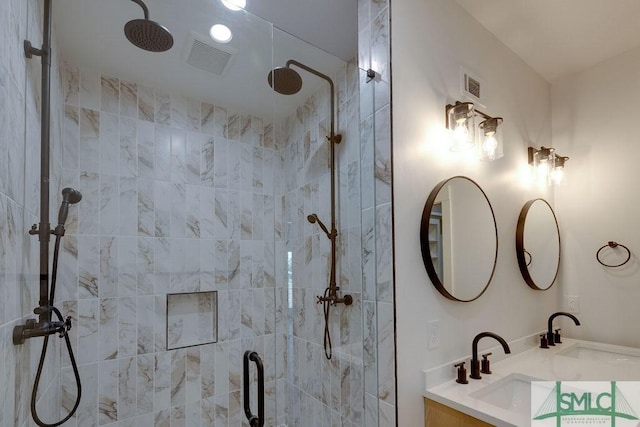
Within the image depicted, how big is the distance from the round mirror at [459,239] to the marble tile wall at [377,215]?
206mm

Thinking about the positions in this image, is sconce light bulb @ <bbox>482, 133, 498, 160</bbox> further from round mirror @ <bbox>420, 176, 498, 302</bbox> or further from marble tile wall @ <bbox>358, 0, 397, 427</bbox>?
marble tile wall @ <bbox>358, 0, 397, 427</bbox>

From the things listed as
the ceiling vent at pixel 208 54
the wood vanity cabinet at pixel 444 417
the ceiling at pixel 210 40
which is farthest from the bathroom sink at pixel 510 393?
the ceiling vent at pixel 208 54

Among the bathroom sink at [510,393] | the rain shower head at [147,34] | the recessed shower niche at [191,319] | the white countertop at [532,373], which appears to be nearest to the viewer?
the white countertop at [532,373]

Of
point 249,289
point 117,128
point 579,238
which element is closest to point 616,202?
point 579,238

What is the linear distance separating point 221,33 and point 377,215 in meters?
1.33

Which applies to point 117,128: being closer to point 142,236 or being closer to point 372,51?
point 142,236

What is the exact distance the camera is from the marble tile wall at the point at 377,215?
4.49 feet

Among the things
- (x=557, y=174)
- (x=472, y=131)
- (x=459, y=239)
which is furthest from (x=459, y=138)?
(x=557, y=174)

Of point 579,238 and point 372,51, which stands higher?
point 372,51

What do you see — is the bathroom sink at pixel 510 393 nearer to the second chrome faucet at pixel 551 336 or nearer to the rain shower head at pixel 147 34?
the second chrome faucet at pixel 551 336

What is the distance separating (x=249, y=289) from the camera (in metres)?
2.47

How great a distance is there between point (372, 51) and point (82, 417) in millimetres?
2418

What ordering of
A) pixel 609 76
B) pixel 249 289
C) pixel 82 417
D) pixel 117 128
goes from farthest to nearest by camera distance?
pixel 249 289, pixel 609 76, pixel 117 128, pixel 82 417

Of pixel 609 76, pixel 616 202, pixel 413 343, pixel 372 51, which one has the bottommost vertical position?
pixel 413 343
